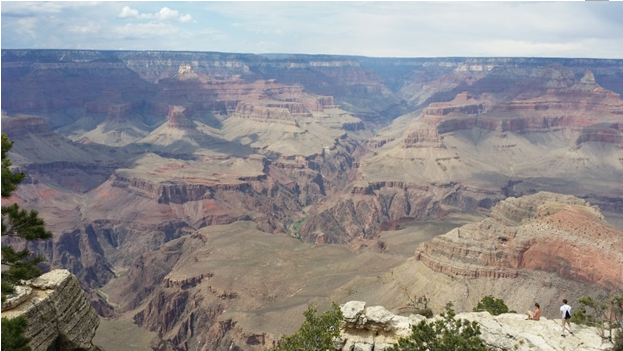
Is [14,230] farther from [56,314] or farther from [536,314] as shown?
[536,314]

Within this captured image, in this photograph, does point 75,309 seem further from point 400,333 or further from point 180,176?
point 180,176

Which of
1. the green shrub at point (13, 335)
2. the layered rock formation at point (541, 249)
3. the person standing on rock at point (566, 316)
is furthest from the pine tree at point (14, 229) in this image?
the layered rock formation at point (541, 249)

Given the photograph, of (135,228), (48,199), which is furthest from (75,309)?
(48,199)

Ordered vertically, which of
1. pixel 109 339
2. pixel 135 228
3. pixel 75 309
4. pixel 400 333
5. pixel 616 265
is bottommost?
pixel 135 228

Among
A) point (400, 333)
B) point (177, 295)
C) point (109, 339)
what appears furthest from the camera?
point (177, 295)

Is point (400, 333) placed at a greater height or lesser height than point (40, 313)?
lesser

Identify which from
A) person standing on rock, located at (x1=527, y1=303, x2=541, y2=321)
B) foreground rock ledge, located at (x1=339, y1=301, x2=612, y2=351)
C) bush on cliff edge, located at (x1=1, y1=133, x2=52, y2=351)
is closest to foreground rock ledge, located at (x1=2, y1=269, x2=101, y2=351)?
bush on cliff edge, located at (x1=1, y1=133, x2=52, y2=351)

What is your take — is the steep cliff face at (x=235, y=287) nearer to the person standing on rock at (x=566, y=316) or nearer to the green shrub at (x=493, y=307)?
the green shrub at (x=493, y=307)
